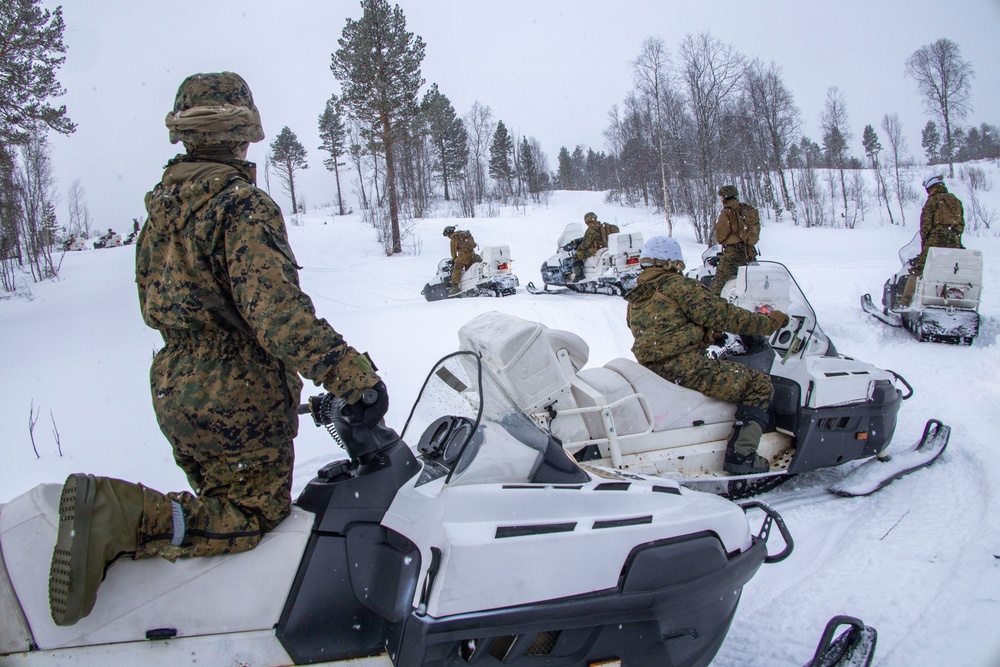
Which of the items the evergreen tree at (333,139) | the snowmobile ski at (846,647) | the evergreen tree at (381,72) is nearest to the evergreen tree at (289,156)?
the evergreen tree at (333,139)

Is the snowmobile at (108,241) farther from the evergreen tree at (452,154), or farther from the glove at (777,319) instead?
the glove at (777,319)

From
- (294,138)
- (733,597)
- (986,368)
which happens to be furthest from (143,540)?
(294,138)

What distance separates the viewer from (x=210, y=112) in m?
1.83

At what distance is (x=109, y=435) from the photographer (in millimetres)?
5215

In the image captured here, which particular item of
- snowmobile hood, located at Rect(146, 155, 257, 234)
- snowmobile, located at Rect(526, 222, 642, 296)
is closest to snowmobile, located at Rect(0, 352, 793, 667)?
snowmobile hood, located at Rect(146, 155, 257, 234)

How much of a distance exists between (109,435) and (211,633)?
442cm

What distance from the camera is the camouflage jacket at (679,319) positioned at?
3.82 meters

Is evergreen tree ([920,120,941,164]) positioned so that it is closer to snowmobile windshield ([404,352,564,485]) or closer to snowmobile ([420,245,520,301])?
snowmobile ([420,245,520,301])

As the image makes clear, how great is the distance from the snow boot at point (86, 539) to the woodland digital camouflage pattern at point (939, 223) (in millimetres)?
8526

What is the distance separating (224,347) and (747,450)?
3214 millimetres

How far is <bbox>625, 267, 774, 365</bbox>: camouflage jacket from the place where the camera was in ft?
12.5

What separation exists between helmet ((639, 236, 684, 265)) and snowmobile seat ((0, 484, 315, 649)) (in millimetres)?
2962

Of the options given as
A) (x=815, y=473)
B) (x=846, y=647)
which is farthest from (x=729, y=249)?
(x=846, y=647)

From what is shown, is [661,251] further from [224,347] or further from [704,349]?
[224,347]
